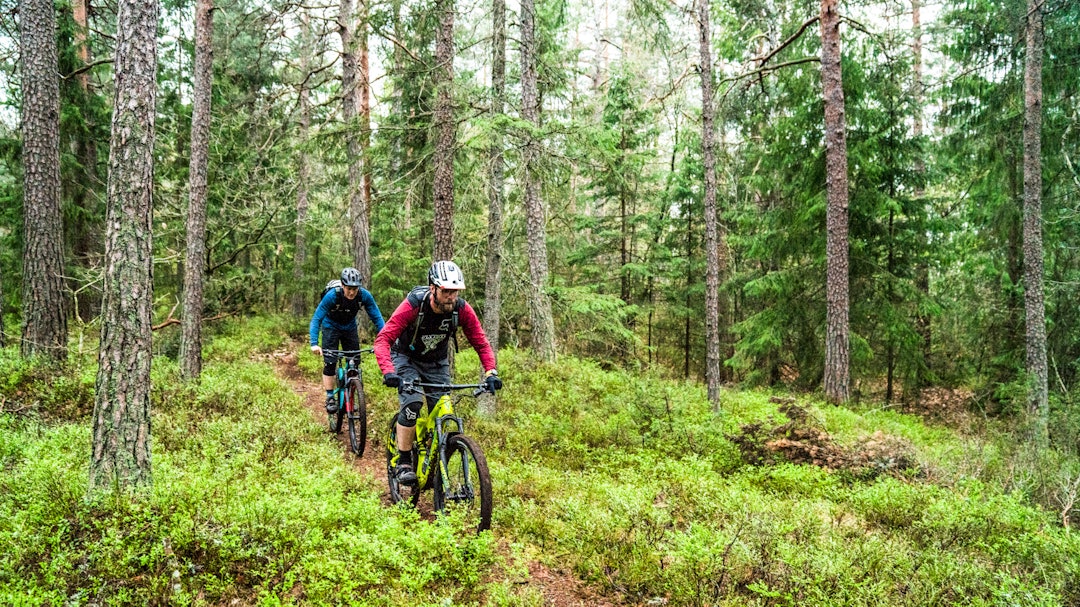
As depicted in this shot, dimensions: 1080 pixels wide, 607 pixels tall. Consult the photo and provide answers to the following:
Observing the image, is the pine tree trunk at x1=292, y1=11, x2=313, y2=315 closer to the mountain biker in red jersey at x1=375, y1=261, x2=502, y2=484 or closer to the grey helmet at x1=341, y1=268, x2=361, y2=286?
the grey helmet at x1=341, y1=268, x2=361, y2=286

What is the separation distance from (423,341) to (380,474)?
2.50 metres

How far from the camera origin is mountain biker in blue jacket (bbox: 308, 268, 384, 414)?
793 centimetres

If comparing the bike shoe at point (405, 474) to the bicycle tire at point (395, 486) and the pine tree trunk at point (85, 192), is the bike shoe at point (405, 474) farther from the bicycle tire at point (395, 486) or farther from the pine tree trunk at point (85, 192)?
the pine tree trunk at point (85, 192)

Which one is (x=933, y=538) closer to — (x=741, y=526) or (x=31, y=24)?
(x=741, y=526)

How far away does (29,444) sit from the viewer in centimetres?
607

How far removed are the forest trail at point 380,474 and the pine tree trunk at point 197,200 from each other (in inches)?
80.0

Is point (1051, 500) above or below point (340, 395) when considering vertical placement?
below

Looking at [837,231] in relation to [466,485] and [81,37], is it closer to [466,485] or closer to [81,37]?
[466,485]

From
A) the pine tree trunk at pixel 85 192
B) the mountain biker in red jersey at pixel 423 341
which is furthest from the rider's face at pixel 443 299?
the pine tree trunk at pixel 85 192

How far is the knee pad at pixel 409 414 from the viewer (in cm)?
564

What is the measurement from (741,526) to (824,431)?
4.09m

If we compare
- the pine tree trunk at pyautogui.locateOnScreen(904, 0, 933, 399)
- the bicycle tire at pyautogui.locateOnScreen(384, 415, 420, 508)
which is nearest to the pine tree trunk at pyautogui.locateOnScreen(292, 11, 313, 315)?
the bicycle tire at pyautogui.locateOnScreen(384, 415, 420, 508)

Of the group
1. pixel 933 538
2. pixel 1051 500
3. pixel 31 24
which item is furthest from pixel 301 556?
pixel 31 24

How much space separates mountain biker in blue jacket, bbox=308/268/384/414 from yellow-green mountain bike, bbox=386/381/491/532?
2.40 meters
